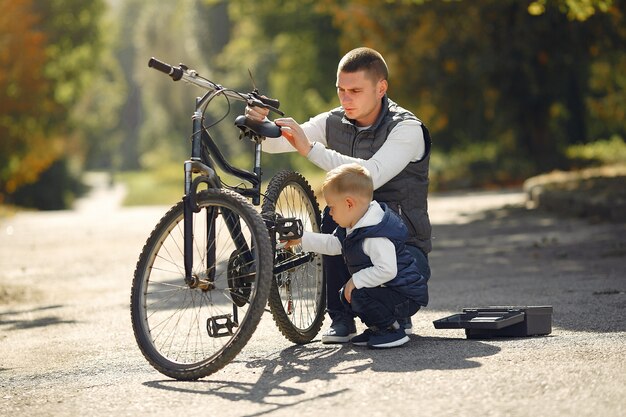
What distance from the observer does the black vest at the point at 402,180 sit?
642 centimetres

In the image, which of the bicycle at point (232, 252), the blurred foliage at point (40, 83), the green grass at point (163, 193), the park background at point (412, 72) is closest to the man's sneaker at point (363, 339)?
the bicycle at point (232, 252)

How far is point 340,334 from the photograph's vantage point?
6344 millimetres

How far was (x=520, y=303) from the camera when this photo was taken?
783cm

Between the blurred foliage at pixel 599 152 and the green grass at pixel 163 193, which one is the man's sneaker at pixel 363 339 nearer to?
the blurred foliage at pixel 599 152

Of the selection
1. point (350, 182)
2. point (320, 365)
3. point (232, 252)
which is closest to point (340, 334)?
point (320, 365)

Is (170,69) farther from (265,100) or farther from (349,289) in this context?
(349,289)

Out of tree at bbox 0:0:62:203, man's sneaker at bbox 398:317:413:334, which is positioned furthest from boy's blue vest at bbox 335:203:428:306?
tree at bbox 0:0:62:203

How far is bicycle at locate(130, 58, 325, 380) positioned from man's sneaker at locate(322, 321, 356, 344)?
13 centimetres

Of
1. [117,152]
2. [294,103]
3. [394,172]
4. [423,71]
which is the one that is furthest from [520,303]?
[117,152]

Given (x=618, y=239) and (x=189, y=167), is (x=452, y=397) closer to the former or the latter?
(x=189, y=167)

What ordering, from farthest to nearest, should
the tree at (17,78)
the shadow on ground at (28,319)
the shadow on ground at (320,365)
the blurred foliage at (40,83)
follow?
the blurred foliage at (40,83), the tree at (17,78), the shadow on ground at (28,319), the shadow on ground at (320,365)

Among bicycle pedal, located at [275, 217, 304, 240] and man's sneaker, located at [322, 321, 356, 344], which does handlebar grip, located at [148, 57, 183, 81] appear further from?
man's sneaker, located at [322, 321, 356, 344]

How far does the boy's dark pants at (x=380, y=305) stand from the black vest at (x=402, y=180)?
1.66 ft

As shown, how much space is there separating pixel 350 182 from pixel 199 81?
3.11 feet
